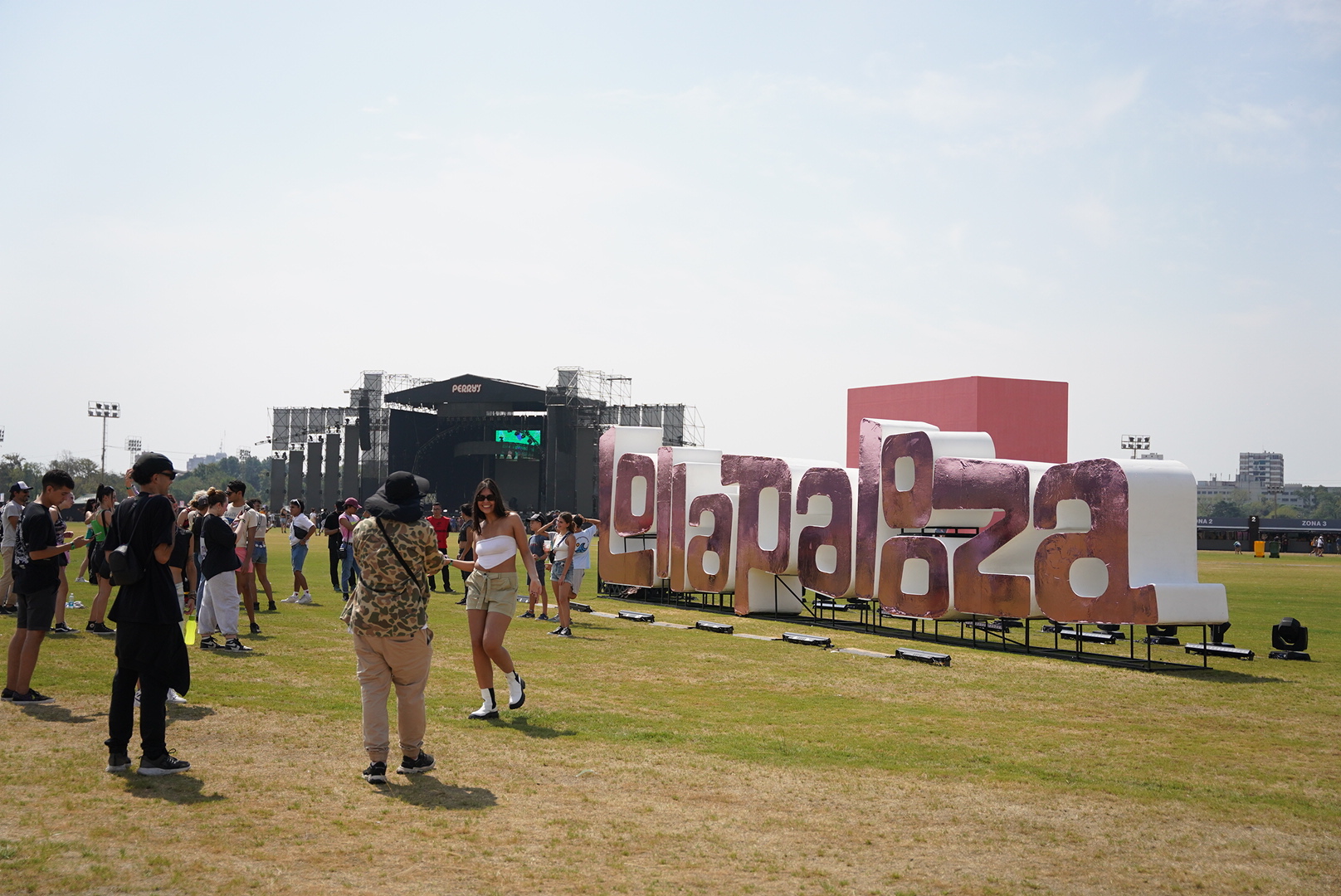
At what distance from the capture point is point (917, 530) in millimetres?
17500

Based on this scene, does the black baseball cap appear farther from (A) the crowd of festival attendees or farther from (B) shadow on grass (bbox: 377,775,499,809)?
(B) shadow on grass (bbox: 377,775,499,809)

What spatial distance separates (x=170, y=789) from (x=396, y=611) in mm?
1649

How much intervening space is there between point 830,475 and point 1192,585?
6.59 metres

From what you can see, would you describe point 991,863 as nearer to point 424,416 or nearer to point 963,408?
point 963,408

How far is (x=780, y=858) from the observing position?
534 centimetres

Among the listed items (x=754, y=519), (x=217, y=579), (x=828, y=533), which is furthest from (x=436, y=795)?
(x=754, y=519)

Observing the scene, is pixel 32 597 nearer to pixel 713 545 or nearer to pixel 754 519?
pixel 754 519

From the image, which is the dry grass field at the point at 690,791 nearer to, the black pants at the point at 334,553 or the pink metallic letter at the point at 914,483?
the pink metallic letter at the point at 914,483

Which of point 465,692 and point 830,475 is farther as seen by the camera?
point 830,475

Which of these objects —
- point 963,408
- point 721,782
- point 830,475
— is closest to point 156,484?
point 721,782

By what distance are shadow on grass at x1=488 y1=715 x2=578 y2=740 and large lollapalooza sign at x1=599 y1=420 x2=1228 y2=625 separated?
8442mm

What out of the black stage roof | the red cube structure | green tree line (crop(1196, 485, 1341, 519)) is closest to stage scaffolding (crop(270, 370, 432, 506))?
the black stage roof

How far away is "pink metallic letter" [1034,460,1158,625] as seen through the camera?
44.8 ft

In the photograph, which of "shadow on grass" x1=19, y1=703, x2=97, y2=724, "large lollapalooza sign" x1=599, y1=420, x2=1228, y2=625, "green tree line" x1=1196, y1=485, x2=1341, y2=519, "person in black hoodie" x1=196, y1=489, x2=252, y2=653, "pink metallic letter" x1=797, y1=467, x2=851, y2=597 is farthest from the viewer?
"green tree line" x1=1196, y1=485, x2=1341, y2=519
